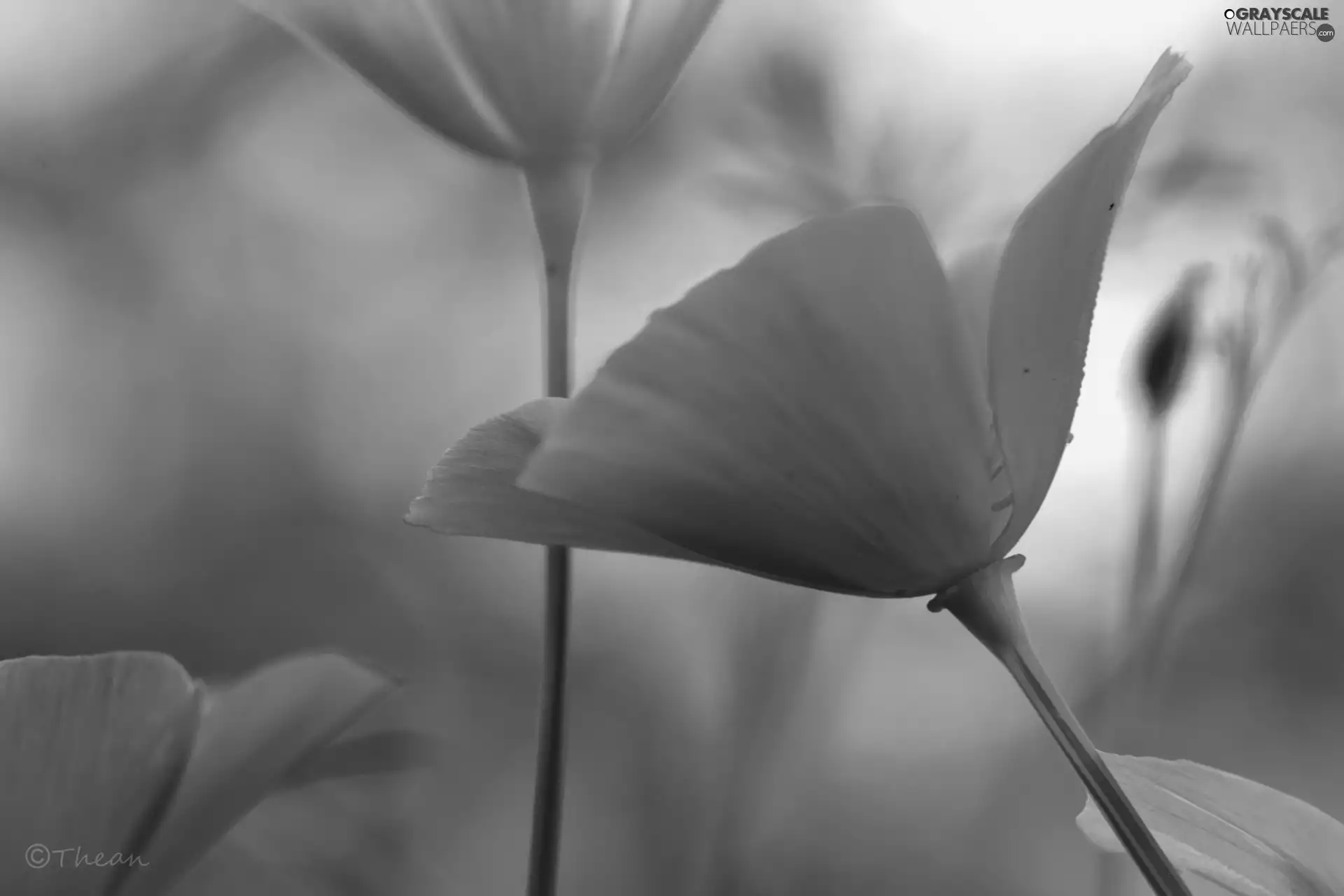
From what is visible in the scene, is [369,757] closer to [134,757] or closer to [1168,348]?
[134,757]

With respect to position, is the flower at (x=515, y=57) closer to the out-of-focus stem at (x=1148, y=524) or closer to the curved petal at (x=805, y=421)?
the curved petal at (x=805, y=421)

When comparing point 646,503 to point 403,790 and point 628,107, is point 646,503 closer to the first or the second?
point 628,107

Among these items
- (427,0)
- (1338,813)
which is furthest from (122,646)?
(1338,813)

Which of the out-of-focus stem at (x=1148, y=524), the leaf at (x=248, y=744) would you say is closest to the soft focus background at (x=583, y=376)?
the out-of-focus stem at (x=1148, y=524)

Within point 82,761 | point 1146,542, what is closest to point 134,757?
point 82,761

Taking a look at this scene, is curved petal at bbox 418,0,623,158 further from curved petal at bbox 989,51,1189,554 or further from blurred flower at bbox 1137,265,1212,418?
blurred flower at bbox 1137,265,1212,418
